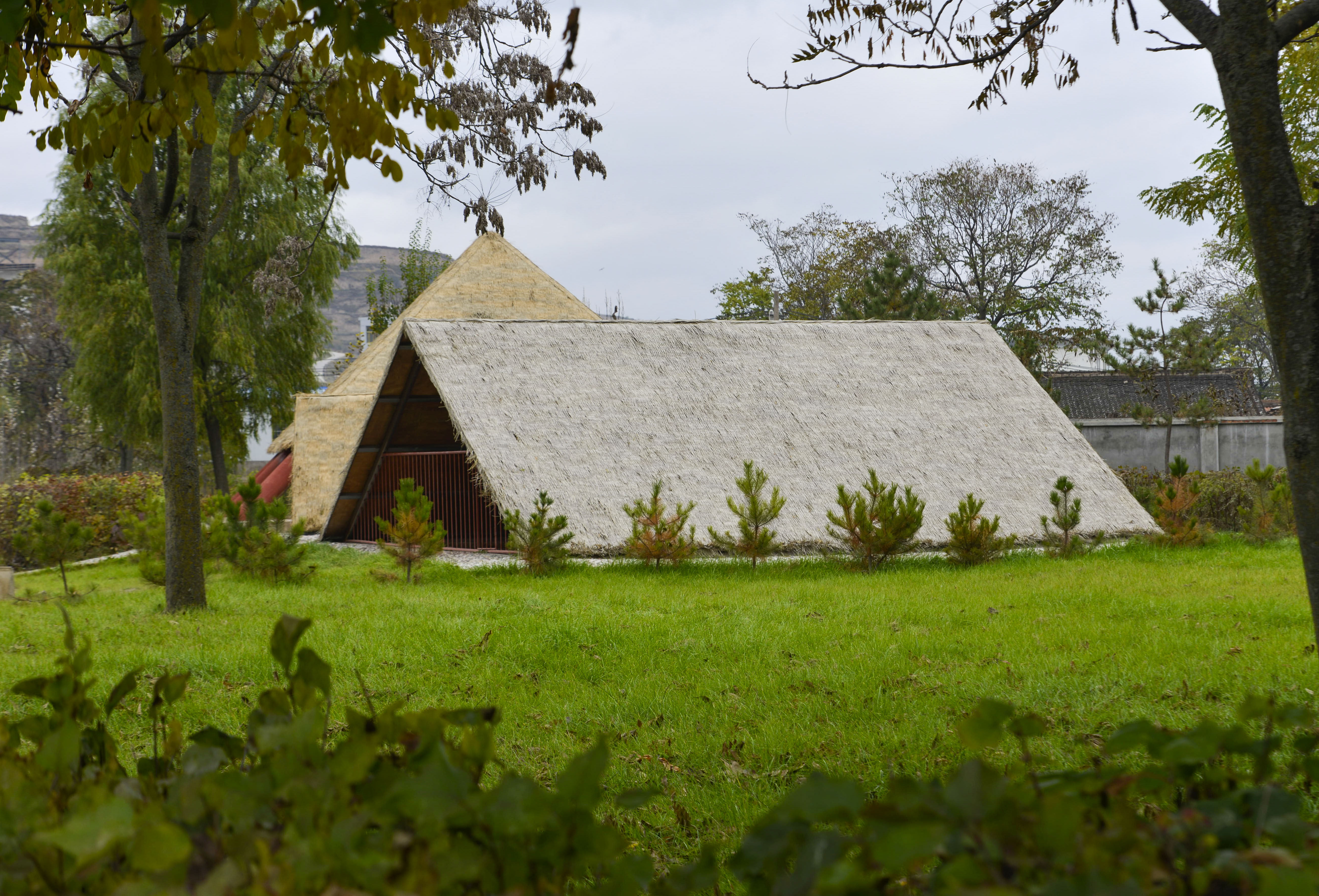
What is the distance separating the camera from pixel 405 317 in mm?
17234

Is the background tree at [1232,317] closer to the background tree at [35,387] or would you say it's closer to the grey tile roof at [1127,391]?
the grey tile roof at [1127,391]

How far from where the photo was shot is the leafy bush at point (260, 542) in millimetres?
11211

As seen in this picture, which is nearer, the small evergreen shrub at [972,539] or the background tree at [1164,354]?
the small evergreen shrub at [972,539]

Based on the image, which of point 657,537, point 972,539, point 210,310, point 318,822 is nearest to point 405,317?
point 657,537

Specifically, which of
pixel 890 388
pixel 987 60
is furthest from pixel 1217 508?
pixel 987 60

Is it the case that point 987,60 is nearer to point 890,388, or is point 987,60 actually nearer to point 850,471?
point 850,471

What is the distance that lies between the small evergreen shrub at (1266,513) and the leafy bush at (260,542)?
1190cm

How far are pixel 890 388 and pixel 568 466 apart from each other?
19.5 ft

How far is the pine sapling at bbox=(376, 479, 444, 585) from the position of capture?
10742 mm

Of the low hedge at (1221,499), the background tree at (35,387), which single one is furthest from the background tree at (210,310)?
the low hedge at (1221,499)

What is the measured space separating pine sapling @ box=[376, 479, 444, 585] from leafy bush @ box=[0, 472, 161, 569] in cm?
848

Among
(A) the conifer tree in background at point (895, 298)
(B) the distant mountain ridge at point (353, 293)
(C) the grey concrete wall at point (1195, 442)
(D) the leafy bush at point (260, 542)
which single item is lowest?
(D) the leafy bush at point (260, 542)

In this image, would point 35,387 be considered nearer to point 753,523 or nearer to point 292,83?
point 753,523

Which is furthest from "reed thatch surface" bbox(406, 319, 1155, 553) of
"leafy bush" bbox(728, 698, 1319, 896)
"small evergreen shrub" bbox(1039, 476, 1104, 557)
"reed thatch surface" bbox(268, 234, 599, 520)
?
"leafy bush" bbox(728, 698, 1319, 896)
